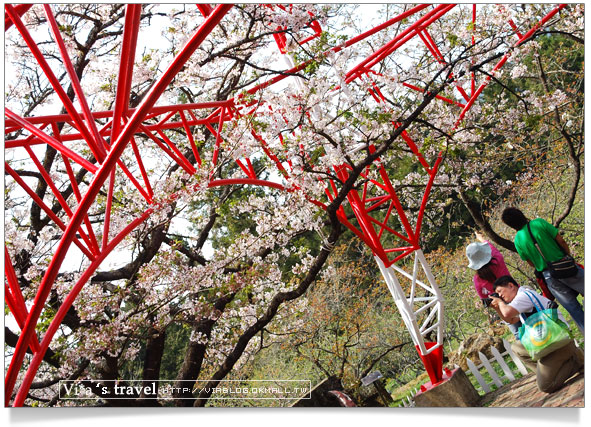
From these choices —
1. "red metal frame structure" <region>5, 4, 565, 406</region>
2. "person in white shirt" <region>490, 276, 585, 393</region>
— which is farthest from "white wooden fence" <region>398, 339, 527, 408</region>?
"person in white shirt" <region>490, 276, 585, 393</region>

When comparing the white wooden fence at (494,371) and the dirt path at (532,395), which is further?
the white wooden fence at (494,371)

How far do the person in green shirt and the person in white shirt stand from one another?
0.25 meters

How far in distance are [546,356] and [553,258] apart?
1.72 feet

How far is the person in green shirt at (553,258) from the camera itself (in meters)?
2.92

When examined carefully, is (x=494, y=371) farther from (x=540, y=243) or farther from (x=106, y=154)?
(x=106, y=154)

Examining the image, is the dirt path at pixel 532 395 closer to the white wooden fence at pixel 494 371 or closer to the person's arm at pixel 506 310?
the white wooden fence at pixel 494 371

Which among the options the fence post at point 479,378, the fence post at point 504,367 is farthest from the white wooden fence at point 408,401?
the fence post at point 504,367

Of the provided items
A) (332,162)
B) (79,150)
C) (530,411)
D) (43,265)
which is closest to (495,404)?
(530,411)

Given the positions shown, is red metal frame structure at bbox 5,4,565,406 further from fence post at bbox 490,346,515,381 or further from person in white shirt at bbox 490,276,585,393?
person in white shirt at bbox 490,276,585,393

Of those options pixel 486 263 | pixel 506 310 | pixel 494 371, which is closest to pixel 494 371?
pixel 494 371

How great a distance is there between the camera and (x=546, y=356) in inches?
108

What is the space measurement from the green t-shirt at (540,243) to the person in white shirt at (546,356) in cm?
28

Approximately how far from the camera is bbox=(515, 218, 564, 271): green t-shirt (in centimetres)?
292

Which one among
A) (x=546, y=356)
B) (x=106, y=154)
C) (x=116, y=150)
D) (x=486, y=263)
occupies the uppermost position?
(x=106, y=154)
